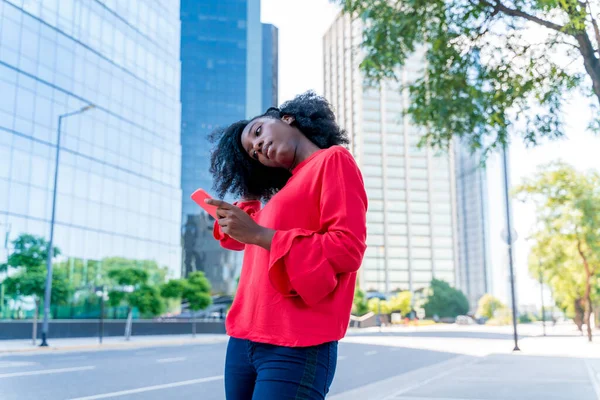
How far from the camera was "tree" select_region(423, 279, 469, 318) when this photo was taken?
10944 cm

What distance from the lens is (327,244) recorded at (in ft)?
5.98

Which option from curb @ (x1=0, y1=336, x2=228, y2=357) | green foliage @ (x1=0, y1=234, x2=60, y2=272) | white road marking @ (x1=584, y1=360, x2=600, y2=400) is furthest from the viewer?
green foliage @ (x1=0, y1=234, x2=60, y2=272)

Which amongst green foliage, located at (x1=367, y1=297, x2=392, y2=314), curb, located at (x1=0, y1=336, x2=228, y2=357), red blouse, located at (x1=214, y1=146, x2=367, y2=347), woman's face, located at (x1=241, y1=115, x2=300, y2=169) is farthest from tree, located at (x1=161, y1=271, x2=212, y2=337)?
green foliage, located at (x1=367, y1=297, x2=392, y2=314)

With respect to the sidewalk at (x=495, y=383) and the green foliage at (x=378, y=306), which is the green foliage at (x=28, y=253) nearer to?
the sidewalk at (x=495, y=383)

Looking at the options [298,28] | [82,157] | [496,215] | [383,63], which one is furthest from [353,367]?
[496,215]

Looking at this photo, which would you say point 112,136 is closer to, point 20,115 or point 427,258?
point 20,115

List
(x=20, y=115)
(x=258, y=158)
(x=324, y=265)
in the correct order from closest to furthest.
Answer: (x=324, y=265), (x=258, y=158), (x=20, y=115)

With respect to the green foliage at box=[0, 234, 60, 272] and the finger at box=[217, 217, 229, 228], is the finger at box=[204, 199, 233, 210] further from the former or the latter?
the green foliage at box=[0, 234, 60, 272]

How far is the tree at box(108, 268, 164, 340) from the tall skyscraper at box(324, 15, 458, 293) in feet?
350

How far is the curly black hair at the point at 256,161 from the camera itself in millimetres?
2258

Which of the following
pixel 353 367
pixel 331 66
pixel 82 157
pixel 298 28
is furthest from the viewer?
pixel 331 66

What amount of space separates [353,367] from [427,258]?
13192cm

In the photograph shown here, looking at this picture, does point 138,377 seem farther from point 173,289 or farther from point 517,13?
point 173,289

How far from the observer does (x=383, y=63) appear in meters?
8.55
